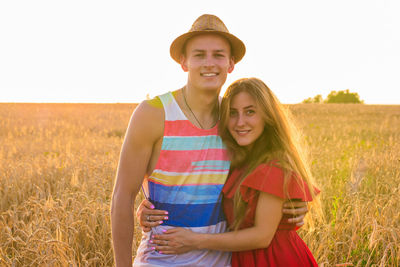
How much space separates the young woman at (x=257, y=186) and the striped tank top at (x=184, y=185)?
0.29 feet

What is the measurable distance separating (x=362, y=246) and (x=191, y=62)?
7.66ft

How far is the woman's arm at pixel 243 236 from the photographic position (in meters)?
2.03

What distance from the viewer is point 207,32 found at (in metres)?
2.32

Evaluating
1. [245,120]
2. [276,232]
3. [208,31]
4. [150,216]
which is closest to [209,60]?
[208,31]

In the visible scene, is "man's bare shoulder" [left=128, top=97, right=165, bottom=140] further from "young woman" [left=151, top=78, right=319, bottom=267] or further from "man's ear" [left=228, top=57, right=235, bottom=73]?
"man's ear" [left=228, top=57, right=235, bottom=73]

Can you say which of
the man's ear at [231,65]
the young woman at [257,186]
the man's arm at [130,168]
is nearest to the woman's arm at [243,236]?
the young woman at [257,186]

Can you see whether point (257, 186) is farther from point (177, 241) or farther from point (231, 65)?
point (231, 65)

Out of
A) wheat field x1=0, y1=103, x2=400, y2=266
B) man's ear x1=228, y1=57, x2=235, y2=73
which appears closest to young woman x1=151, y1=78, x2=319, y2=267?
man's ear x1=228, y1=57, x2=235, y2=73

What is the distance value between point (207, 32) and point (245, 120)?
0.65 meters

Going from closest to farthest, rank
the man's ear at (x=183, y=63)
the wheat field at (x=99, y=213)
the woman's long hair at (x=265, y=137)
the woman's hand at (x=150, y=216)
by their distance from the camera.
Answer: the woman's hand at (x=150, y=216), the woman's long hair at (x=265, y=137), the man's ear at (x=183, y=63), the wheat field at (x=99, y=213)

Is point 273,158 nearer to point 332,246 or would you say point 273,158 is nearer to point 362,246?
point 332,246

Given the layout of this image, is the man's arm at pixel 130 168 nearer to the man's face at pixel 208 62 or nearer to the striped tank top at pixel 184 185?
the striped tank top at pixel 184 185

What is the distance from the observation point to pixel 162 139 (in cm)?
216

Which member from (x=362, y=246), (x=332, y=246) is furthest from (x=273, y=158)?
(x=362, y=246)
